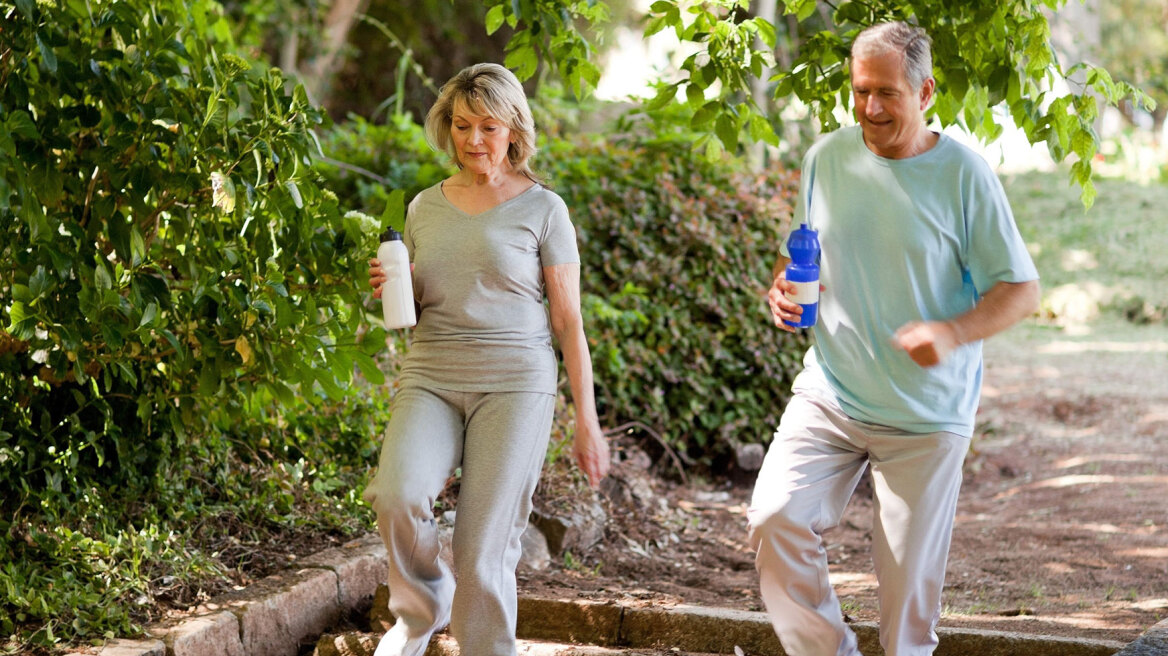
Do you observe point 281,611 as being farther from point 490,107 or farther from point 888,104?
point 888,104

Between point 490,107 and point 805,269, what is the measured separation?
0.93m

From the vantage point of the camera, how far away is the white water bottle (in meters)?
3.25

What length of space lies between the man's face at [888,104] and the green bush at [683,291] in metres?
4.00

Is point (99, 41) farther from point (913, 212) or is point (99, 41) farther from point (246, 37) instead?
point (246, 37)

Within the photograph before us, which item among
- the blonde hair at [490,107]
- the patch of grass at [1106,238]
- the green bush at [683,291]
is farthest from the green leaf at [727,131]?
the patch of grass at [1106,238]

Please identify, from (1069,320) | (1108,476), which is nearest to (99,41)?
(1108,476)

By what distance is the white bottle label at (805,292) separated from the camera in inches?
121

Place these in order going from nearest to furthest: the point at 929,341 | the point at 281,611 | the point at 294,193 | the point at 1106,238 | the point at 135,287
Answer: the point at 929,341, the point at 135,287, the point at 294,193, the point at 281,611, the point at 1106,238

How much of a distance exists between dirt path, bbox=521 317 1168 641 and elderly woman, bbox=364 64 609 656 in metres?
1.10

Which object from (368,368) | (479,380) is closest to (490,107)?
(479,380)

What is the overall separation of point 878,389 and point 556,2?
193 centimetres

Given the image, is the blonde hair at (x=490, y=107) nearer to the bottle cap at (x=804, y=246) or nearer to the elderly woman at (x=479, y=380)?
the elderly woman at (x=479, y=380)

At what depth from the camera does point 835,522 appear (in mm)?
3203

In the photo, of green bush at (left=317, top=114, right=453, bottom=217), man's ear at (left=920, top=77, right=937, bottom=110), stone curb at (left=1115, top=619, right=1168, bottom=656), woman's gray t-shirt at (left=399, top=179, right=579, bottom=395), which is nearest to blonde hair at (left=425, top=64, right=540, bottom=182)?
woman's gray t-shirt at (left=399, top=179, right=579, bottom=395)
